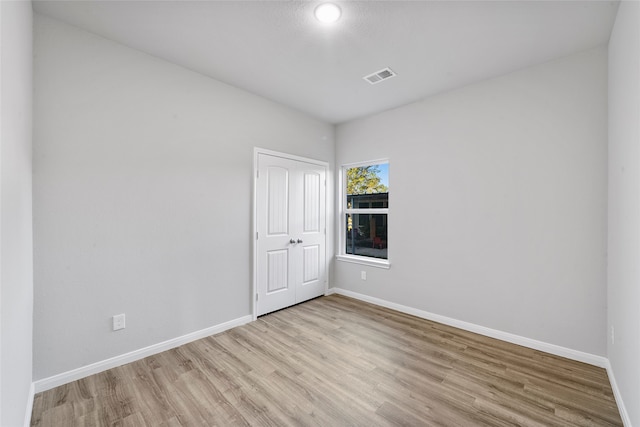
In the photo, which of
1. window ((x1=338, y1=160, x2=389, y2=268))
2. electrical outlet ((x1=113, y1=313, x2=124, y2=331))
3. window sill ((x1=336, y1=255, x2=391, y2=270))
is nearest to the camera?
electrical outlet ((x1=113, y1=313, x2=124, y2=331))

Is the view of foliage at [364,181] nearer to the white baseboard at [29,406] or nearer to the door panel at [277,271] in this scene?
the door panel at [277,271]

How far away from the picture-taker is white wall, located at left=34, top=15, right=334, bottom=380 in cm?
204

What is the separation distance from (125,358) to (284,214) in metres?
2.16

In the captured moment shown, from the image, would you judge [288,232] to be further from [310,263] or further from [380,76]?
[380,76]

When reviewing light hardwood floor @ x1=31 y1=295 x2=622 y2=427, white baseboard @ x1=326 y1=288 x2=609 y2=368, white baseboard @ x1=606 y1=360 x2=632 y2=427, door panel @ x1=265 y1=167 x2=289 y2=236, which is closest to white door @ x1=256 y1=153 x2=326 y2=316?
door panel @ x1=265 y1=167 x2=289 y2=236

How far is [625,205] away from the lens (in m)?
1.79

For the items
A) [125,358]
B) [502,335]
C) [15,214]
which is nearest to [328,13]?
[15,214]

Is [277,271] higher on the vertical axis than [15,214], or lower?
lower

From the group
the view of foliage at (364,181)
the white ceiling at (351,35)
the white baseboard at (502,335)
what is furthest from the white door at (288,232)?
the white ceiling at (351,35)

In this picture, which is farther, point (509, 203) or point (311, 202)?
point (311, 202)

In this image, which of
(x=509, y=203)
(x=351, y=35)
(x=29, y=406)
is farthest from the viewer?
(x=509, y=203)

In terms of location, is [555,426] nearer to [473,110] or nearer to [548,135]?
[548,135]

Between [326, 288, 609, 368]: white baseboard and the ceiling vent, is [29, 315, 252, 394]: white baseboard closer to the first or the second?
[326, 288, 609, 368]: white baseboard

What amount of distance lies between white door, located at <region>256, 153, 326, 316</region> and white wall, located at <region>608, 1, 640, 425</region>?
3059 millimetres
